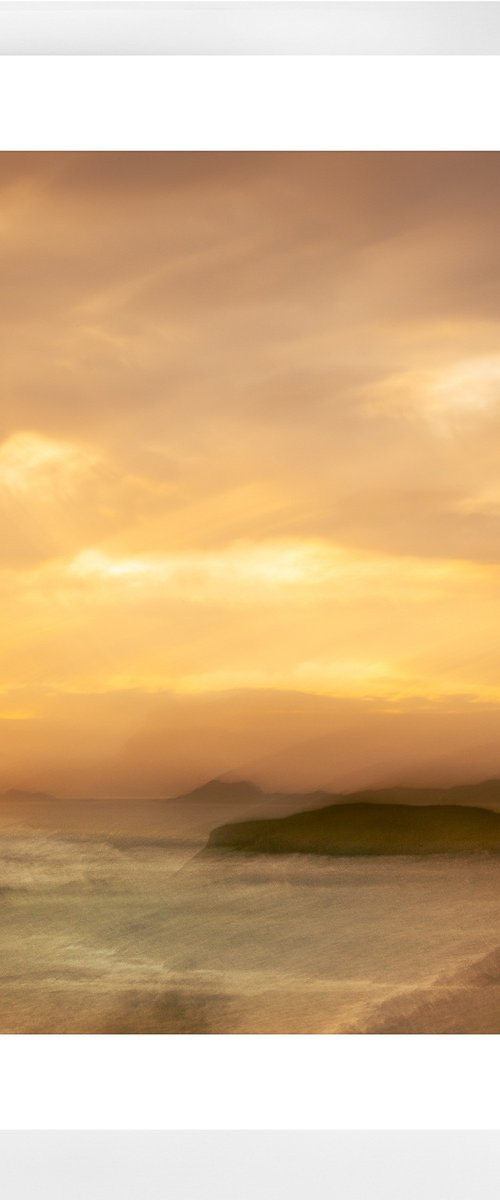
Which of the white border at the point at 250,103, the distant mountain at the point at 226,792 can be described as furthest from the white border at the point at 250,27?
the distant mountain at the point at 226,792

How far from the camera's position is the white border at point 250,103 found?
150 cm

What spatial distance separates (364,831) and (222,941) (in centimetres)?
41

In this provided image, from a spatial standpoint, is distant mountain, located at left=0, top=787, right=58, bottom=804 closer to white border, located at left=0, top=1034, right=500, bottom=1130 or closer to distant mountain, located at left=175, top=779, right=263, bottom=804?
distant mountain, located at left=175, top=779, right=263, bottom=804

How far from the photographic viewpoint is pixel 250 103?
A: 5.19 feet

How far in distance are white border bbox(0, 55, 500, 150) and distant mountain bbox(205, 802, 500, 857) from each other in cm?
141

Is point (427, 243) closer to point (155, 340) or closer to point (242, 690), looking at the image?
point (155, 340)

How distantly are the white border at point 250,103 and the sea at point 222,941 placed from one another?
146 centimetres

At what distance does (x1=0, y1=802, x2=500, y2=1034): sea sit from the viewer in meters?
2.32
